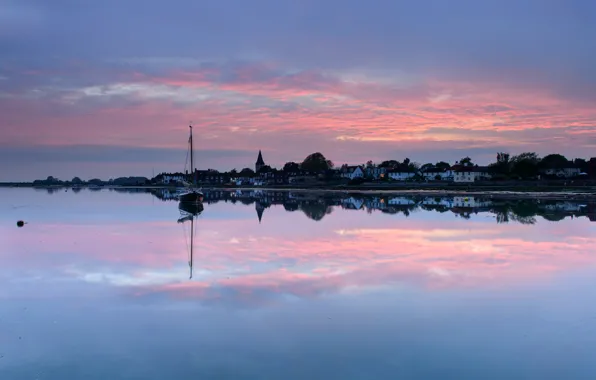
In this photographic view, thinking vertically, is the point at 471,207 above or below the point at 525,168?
below

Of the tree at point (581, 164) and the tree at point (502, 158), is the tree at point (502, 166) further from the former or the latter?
the tree at point (581, 164)

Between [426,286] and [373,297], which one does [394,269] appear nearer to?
[426,286]

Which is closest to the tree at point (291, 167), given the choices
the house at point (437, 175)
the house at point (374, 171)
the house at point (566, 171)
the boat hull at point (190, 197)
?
the house at point (374, 171)

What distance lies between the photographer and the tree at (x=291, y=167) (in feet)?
573

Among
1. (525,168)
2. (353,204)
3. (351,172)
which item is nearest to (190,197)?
(353,204)

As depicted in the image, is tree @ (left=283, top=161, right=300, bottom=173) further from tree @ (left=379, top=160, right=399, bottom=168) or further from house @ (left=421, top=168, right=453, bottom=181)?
house @ (left=421, top=168, right=453, bottom=181)

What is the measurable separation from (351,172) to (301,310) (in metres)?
155

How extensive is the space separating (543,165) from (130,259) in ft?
377

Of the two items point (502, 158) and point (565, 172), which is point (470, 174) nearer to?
point (502, 158)

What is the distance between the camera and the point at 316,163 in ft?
576

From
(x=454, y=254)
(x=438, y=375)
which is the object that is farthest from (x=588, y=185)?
(x=438, y=375)

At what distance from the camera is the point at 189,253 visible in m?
18.3

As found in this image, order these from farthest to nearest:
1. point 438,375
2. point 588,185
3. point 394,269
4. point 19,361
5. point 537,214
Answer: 1. point 588,185
2. point 537,214
3. point 394,269
4. point 19,361
5. point 438,375

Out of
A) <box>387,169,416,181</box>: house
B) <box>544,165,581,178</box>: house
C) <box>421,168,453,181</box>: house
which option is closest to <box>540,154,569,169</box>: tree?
<box>544,165,581,178</box>: house
